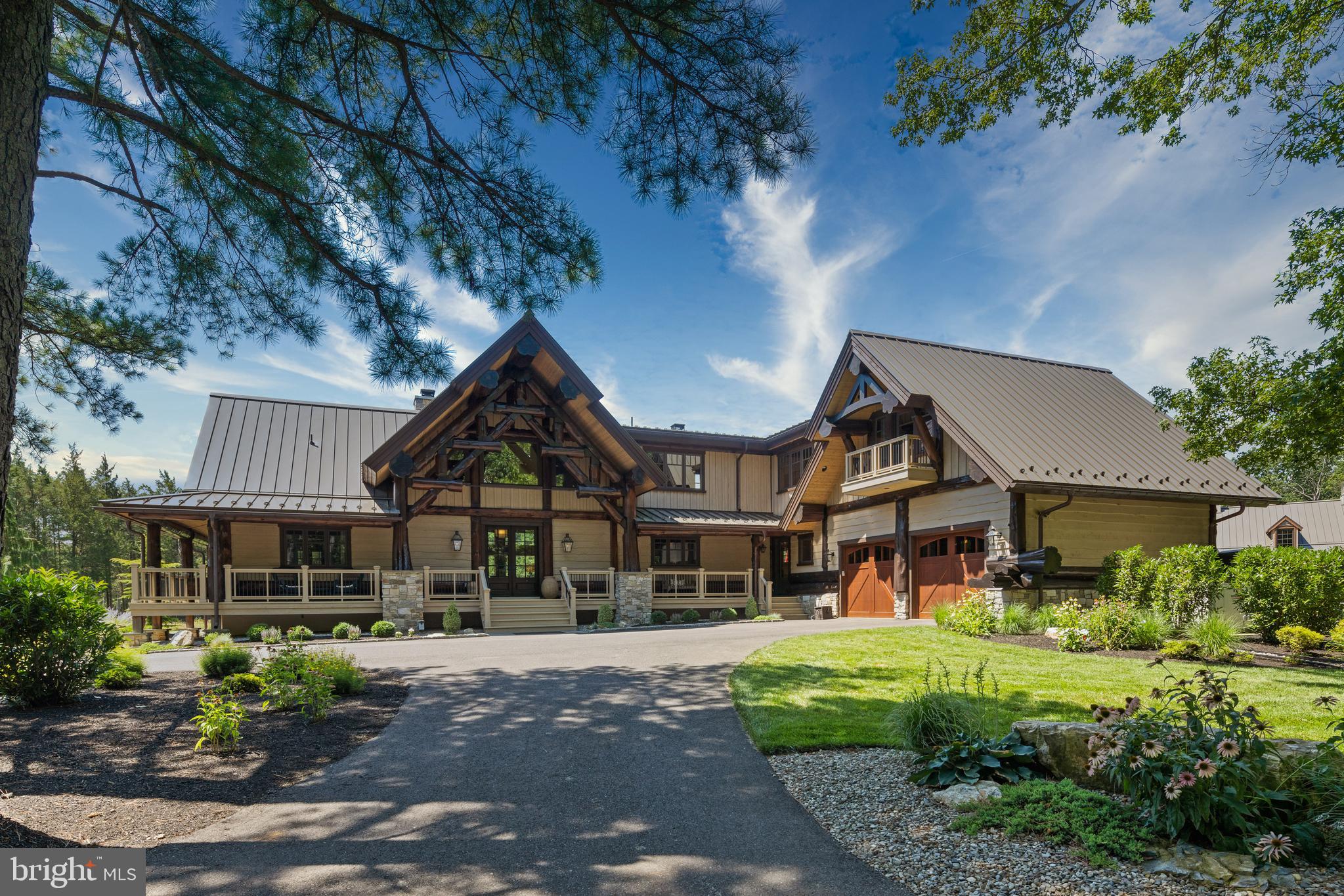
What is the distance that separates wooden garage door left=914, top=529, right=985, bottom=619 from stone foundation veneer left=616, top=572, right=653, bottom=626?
704cm

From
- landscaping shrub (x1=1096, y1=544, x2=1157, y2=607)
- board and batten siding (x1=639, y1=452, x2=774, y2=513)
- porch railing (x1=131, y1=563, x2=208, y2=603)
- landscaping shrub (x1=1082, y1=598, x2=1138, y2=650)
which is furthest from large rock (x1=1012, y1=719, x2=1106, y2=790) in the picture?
board and batten siding (x1=639, y1=452, x2=774, y2=513)

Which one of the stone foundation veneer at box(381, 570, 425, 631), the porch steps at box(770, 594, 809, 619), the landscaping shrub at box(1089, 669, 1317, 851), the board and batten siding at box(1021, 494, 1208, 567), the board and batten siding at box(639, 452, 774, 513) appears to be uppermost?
the board and batten siding at box(639, 452, 774, 513)

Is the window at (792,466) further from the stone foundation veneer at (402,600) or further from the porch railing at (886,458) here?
the stone foundation veneer at (402,600)

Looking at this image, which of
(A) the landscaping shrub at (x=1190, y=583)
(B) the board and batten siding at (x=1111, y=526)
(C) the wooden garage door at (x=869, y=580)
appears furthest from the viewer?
(C) the wooden garage door at (x=869, y=580)

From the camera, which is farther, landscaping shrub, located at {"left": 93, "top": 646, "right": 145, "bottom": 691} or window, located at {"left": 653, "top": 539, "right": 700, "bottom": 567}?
window, located at {"left": 653, "top": 539, "right": 700, "bottom": 567}

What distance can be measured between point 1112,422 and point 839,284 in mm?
8260

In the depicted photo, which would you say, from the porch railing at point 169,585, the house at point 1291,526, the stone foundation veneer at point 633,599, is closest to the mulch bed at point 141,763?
the porch railing at point 169,585

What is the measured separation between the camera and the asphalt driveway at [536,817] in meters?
3.75

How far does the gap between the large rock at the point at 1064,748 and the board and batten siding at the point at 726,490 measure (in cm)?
1836

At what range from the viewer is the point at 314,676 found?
7.12 metres

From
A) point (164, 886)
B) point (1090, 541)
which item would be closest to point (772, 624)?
point (1090, 541)

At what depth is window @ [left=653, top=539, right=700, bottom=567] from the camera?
23312mm

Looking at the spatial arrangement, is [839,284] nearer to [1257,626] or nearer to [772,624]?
[772,624]

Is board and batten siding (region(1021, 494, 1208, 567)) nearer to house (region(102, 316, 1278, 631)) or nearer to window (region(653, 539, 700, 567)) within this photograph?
house (region(102, 316, 1278, 631))
